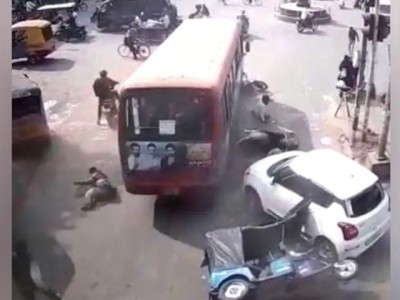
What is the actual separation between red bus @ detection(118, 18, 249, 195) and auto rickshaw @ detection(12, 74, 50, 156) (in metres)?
0.18

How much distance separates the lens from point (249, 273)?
162 cm

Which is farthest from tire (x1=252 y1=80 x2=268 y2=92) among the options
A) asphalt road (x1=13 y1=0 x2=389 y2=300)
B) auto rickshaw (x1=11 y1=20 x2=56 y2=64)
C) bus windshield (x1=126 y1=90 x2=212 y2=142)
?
auto rickshaw (x1=11 y1=20 x2=56 y2=64)

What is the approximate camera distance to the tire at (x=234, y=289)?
1616 mm

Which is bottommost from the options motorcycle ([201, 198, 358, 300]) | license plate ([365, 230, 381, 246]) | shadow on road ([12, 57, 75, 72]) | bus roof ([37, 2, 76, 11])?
motorcycle ([201, 198, 358, 300])

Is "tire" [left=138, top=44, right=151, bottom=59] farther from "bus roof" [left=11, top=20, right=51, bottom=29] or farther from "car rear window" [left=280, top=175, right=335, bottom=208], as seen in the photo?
"car rear window" [left=280, top=175, right=335, bottom=208]

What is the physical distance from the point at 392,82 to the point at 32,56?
794 millimetres

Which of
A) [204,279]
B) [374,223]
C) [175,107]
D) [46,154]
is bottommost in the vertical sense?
[204,279]

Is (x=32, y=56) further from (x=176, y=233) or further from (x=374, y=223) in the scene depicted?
(x=374, y=223)

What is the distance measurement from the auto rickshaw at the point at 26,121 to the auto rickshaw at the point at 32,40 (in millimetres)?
52

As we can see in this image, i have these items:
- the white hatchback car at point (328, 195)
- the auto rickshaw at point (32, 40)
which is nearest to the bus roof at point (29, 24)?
the auto rickshaw at point (32, 40)

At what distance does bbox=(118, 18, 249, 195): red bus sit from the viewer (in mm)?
1623

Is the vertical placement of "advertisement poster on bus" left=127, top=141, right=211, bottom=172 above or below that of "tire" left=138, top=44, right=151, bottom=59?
below

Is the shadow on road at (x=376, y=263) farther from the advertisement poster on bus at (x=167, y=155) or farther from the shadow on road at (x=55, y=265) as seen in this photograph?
the shadow on road at (x=55, y=265)

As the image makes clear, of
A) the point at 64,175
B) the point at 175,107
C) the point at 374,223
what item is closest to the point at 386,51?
the point at 374,223
